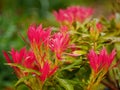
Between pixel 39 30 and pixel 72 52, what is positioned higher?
pixel 39 30

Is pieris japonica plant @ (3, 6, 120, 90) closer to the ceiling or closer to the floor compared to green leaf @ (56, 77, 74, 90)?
closer to the ceiling

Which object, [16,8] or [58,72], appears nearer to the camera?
[58,72]

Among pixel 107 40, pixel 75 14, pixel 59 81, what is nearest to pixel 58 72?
pixel 59 81

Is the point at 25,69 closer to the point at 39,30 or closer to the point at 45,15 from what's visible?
the point at 39,30

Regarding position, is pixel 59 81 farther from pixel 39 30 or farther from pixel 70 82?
pixel 39 30

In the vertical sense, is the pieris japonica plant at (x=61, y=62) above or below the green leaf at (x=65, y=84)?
above

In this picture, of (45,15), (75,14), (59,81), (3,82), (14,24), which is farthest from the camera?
(45,15)

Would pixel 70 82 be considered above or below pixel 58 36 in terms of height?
below

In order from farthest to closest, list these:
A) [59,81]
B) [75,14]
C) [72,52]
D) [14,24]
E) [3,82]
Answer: [14,24] < [3,82] < [75,14] < [72,52] < [59,81]

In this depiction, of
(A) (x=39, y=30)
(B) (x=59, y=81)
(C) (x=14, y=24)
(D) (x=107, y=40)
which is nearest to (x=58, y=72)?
(B) (x=59, y=81)
